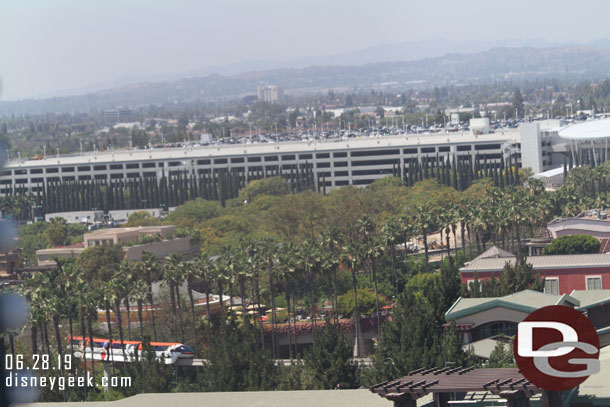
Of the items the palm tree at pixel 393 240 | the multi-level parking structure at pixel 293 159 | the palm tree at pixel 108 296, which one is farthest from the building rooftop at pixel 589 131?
the palm tree at pixel 108 296

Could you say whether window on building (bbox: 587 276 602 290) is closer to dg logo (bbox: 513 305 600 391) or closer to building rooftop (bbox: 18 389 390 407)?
building rooftop (bbox: 18 389 390 407)

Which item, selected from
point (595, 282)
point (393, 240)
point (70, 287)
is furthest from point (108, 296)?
point (595, 282)

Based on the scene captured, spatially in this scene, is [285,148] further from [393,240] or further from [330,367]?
[330,367]

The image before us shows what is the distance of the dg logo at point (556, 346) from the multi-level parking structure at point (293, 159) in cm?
13317

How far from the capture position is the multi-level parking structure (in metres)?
152

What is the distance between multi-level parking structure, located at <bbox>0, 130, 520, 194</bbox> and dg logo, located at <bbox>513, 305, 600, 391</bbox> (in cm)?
13317

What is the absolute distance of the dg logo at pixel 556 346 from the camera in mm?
10547

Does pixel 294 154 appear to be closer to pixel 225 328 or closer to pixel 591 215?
pixel 591 215

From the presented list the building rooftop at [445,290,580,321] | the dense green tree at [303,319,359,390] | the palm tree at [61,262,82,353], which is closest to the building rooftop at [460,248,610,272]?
the building rooftop at [445,290,580,321]

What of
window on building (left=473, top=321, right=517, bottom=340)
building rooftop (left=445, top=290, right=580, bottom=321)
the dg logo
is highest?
the dg logo

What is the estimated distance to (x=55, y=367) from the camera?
156 ft

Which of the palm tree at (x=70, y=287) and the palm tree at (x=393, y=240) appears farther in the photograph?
the palm tree at (x=393, y=240)

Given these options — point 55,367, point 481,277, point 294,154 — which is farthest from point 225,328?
point 294,154

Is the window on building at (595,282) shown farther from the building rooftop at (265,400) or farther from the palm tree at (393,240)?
the building rooftop at (265,400)
